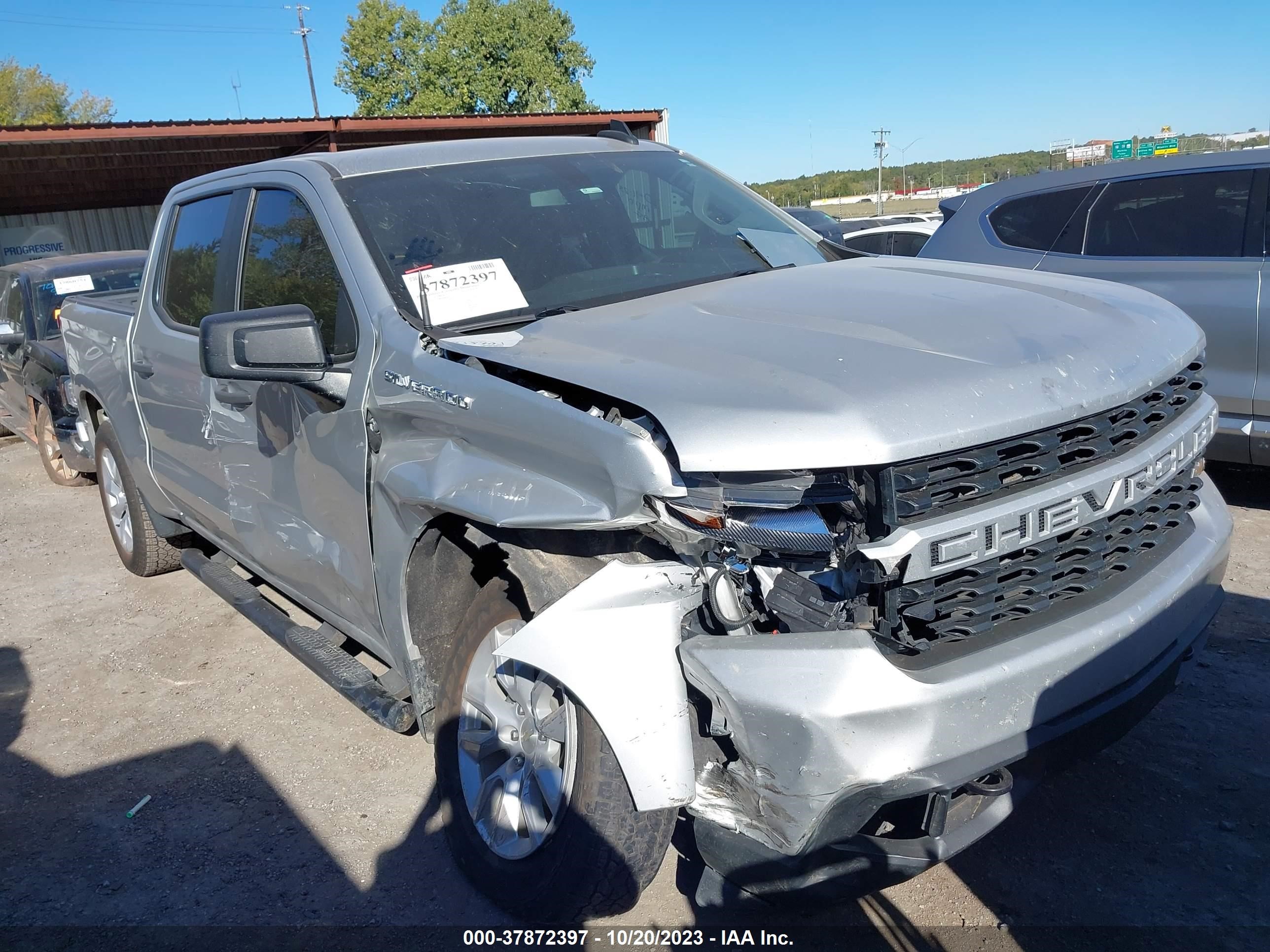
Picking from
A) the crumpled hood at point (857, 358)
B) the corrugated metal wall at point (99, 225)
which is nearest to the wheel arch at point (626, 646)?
the crumpled hood at point (857, 358)

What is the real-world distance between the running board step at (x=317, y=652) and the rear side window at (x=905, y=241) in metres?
10.0

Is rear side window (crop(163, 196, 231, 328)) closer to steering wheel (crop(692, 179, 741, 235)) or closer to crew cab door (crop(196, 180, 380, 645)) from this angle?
crew cab door (crop(196, 180, 380, 645))

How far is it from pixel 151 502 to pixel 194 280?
149 cm

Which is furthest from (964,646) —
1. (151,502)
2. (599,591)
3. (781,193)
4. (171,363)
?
(781,193)

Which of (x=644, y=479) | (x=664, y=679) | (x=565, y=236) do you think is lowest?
(x=664, y=679)

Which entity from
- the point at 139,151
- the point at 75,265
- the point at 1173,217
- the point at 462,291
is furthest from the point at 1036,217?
the point at 139,151

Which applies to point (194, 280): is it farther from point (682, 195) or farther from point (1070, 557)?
point (1070, 557)

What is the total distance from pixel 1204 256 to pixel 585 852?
16.4 ft

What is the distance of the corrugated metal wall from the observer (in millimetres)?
26281

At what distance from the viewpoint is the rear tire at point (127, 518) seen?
5504 millimetres

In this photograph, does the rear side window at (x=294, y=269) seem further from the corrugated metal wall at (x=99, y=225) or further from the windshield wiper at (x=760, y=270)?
the corrugated metal wall at (x=99, y=225)

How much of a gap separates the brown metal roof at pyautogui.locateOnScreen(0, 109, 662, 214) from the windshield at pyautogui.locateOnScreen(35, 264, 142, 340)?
655 centimetres

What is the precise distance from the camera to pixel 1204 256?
5.55m

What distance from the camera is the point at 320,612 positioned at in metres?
3.62
